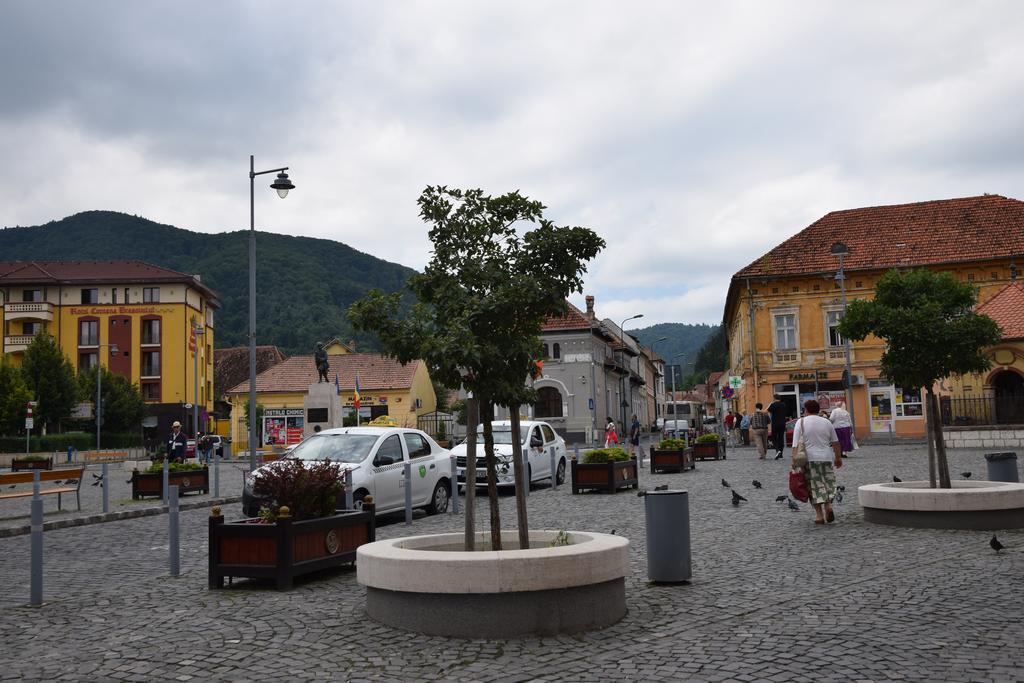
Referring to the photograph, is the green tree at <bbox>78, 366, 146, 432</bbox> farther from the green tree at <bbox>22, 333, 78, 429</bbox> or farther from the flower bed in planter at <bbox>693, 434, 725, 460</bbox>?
the flower bed in planter at <bbox>693, 434, 725, 460</bbox>

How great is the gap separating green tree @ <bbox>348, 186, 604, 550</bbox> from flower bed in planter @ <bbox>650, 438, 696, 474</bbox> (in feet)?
62.0

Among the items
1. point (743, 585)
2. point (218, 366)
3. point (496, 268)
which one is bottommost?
point (743, 585)

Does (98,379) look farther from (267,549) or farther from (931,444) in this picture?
(931,444)

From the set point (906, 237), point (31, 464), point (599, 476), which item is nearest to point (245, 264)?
point (906, 237)

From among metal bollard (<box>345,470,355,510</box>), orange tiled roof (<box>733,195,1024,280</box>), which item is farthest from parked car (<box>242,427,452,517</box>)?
orange tiled roof (<box>733,195,1024,280</box>)

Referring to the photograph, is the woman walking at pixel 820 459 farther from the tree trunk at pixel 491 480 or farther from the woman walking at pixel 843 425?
the woman walking at pixel 843 425

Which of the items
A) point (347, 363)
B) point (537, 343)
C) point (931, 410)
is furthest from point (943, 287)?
point (347, 363)

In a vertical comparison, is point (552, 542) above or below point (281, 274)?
below

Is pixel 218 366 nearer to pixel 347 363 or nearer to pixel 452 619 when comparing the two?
pixel 347 363

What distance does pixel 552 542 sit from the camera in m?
8.73

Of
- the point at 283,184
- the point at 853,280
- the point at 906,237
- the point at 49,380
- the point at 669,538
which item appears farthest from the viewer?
the point at 49,380

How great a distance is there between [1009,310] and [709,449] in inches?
597

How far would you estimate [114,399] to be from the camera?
67.4m

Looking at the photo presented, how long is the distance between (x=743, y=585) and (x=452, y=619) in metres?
3.29
